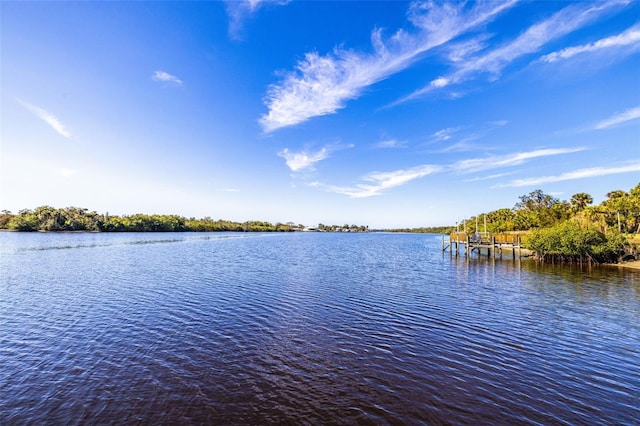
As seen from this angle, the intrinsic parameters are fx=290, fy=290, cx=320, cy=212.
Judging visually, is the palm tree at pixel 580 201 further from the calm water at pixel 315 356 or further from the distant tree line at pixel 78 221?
the distant tree line at pixel 78 221

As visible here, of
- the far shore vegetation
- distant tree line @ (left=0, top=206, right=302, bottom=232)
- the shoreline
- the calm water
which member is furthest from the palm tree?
distant tree line @ (left=0, top=206, right=302, bottom=232)

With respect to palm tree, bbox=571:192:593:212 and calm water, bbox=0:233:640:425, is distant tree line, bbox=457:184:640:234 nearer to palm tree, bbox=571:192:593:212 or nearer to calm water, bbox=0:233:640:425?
palm tree, bbox=571:192:593:212

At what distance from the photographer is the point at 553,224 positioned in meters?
63.7

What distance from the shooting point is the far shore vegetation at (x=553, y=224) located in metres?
37.6

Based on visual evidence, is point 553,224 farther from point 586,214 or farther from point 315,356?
point 315,356

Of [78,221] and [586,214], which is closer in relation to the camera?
[586,214]

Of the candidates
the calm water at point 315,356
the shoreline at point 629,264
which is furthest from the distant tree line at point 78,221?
the shoreline at point 629,264

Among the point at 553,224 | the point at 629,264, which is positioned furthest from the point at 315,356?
the point at 553,224

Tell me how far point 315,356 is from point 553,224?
73.7 metres

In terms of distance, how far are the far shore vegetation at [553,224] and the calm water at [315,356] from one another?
19086 mm

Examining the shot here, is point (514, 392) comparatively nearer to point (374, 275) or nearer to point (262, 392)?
point (262, 392)

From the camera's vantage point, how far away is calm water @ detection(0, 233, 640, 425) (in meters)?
7.76

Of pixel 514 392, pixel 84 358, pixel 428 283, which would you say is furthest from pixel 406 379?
pixel 428 283

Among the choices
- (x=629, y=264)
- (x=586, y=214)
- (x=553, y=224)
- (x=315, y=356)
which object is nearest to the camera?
(x=315, y=356)
